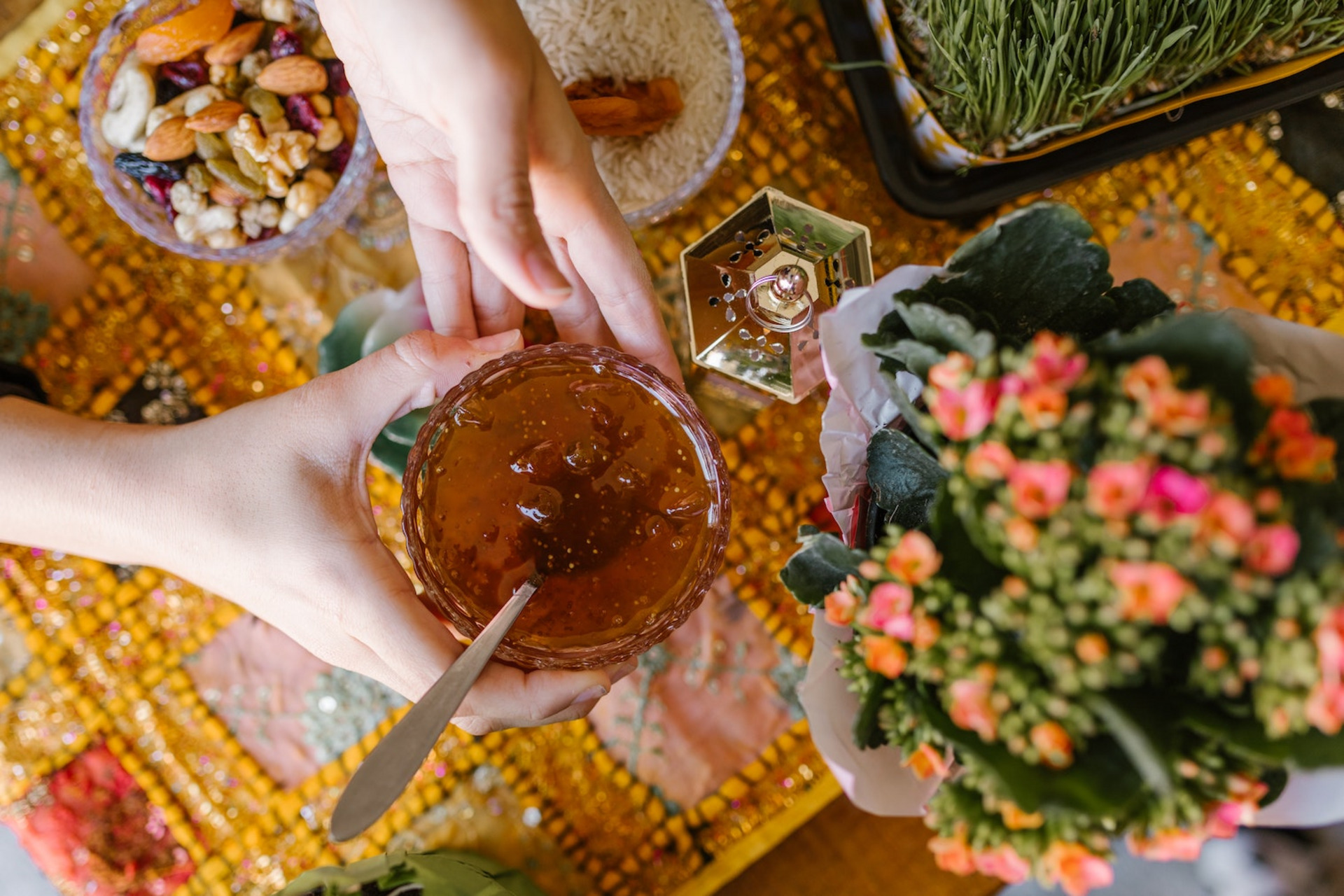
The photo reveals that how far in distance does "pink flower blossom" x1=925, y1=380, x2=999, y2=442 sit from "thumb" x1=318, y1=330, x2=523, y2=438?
422mm

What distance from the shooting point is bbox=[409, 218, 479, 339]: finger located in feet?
2.47

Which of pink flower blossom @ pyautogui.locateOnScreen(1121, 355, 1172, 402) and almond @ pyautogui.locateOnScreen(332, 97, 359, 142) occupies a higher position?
almond @ pyautogui.locateOnScreen(332, 97, 359, 142)

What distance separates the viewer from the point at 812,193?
2.74 ft

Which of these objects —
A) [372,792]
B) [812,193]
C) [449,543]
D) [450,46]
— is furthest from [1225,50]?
[372,792]

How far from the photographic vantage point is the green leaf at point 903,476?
445mm

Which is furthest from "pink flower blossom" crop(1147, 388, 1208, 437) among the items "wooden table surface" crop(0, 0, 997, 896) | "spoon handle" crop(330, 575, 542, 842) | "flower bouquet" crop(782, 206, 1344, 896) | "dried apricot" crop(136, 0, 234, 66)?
"dried apricot" crop(136, 0, 234, 66)

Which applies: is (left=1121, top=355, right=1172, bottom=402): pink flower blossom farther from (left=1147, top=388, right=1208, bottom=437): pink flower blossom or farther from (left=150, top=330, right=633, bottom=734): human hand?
(left=150, top=330, right=633, bottom=734): human hand

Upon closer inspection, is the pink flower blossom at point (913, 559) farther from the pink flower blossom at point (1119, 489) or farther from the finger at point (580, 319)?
the finger at point (580, 319)

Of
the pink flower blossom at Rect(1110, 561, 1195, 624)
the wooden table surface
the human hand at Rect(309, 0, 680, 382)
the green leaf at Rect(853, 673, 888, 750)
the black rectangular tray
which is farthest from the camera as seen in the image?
the wooden table surface

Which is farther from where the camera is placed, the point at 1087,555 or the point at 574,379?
the point at 574,379

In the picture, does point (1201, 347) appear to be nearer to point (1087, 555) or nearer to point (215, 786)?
point (1087, 555)

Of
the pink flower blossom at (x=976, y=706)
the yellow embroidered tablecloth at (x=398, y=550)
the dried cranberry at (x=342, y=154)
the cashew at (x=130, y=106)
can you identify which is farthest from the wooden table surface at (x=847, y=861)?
the pink flower blossom at (x=976, y=706)

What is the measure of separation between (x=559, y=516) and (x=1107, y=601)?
16.4 inches

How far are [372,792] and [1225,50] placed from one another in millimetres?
905
